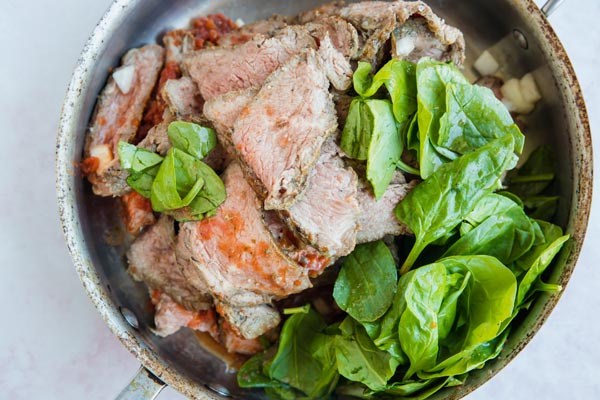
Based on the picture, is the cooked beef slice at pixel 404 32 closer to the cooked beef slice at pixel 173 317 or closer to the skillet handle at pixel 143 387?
the cooked beef slice at pixel 173 317

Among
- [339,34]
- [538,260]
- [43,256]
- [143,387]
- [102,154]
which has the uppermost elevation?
[339,34]

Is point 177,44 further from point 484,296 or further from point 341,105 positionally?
point 484,296

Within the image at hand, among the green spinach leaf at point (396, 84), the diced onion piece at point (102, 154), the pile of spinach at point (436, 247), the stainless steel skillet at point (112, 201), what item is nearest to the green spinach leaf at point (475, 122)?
the pile of spinach at point (436, 247)

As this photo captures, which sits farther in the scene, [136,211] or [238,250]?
[136,211]

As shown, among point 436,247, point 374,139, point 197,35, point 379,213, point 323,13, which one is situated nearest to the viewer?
point 374,139

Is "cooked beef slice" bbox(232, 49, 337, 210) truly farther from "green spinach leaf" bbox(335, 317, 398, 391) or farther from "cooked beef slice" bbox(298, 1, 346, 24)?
"green spinach leaf" bbox(335, 317, 398, 391)

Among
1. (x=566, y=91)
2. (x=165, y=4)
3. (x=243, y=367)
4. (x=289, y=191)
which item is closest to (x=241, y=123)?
(x=289, y=191)

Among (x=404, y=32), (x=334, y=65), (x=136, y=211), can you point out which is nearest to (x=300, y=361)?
(x=136, y=211)
